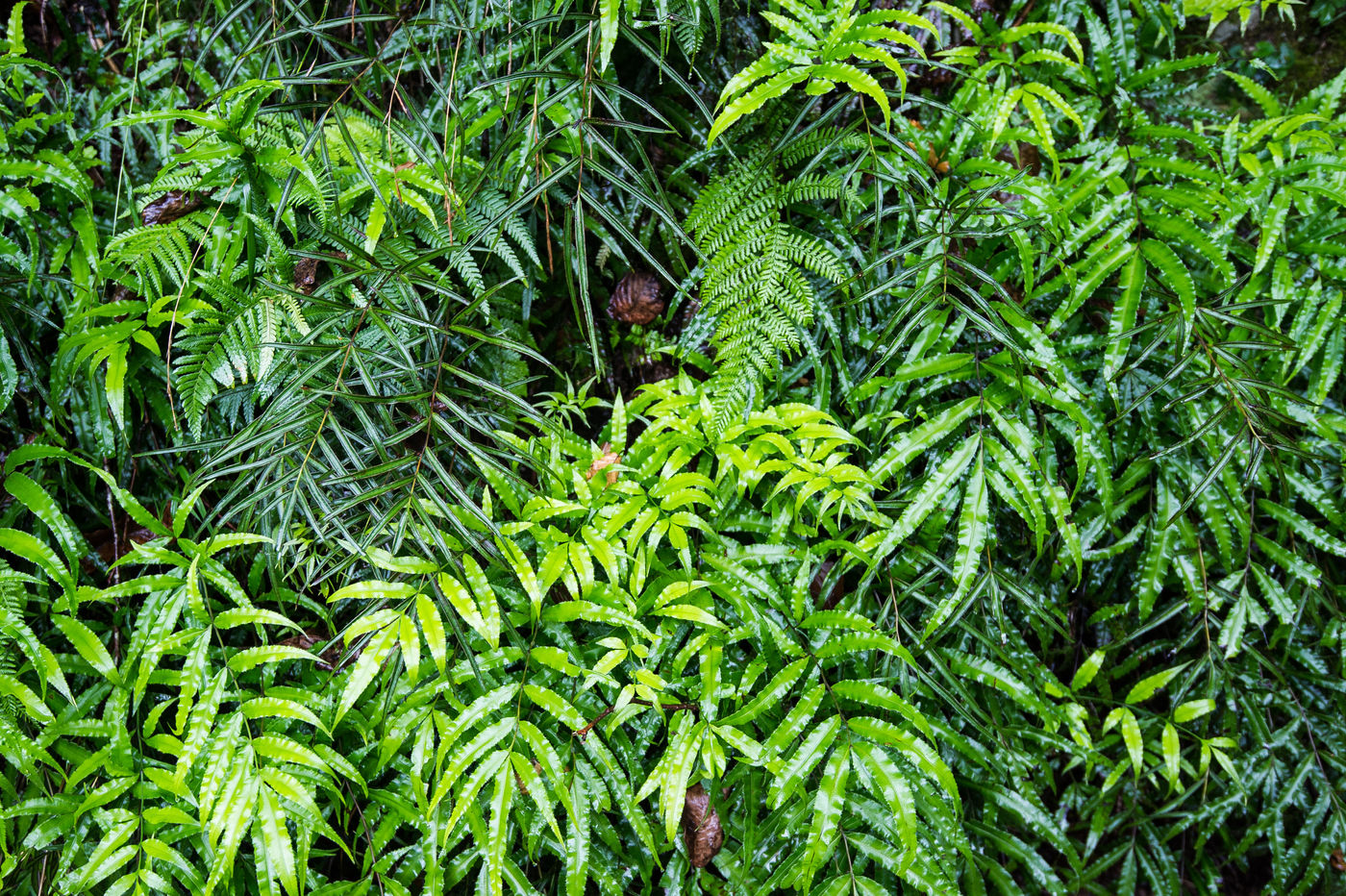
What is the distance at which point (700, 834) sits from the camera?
167 cm

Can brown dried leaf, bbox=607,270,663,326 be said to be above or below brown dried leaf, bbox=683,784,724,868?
above

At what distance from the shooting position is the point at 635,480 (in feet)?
5.74

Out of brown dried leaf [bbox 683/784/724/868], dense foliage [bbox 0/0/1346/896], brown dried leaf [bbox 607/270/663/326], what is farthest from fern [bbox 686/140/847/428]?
brown dried leaf [bbox 683/784/724/868]

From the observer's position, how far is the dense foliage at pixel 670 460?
60.9 inches

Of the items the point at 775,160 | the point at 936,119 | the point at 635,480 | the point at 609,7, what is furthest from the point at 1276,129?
the point at 635,480

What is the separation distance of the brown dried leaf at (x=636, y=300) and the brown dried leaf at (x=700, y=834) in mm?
1172

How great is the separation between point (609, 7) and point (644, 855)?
1.72 m

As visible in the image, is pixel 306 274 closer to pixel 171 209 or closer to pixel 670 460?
pixel 171 209

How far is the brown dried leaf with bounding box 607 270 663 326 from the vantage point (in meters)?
1.99

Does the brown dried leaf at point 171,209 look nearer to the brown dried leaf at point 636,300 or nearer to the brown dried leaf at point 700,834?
the brown dried leaf at point 636,300

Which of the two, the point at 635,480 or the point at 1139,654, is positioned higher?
the point at 635,480

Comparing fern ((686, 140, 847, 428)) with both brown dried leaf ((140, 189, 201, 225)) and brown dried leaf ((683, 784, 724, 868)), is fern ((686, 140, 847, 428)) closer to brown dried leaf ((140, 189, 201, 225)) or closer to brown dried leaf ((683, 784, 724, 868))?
brown dried leaf ((683, 784, 724, 868))

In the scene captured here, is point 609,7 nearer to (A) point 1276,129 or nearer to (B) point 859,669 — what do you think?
(B) point 859,669

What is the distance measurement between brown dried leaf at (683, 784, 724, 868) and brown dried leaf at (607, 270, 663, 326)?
1.17 m
